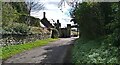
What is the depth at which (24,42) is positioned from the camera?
93.8 feet

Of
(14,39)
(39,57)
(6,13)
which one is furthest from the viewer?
(14,39)

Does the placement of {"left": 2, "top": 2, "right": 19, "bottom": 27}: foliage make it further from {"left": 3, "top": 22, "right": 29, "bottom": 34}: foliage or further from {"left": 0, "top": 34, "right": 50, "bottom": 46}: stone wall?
{"left": 0, "top": 34, "right": 50, "bottom": 46}: stone wall

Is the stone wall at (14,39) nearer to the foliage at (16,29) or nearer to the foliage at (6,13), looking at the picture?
the foliage at (16,29)

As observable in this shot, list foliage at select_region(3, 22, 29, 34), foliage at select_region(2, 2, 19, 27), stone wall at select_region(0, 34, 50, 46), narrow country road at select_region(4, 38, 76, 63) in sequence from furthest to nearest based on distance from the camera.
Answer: foliage at select_region(3, 22, 29, 34)
stone wall at select_region(0, 34, 50, 46)
foliage at select_region(2, 2, 19, 27)
narrow country road at select_region(4, 38, 76, 63)

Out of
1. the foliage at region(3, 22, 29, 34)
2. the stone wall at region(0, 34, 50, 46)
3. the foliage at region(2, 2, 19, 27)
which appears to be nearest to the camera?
the foliage at region(2, 2, 19, 27)

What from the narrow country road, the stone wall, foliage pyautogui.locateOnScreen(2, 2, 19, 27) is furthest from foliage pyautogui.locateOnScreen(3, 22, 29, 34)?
the narrow country road

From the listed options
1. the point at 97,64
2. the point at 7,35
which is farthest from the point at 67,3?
the point at 7,35

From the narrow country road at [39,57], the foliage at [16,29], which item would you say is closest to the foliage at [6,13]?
the foliage at [16,29]

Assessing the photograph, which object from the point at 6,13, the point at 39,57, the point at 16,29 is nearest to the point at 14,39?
the point at 16,29

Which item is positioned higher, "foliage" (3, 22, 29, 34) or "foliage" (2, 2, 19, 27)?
"foliage" (2, 2, 19, 27)

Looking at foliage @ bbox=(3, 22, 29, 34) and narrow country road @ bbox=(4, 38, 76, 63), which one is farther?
foliage @ bbox=(3, 22, 29, 34)

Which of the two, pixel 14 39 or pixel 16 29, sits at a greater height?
pixel 16 29

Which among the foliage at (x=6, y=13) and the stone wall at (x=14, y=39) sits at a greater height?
the foliage at (x=6, y=13)

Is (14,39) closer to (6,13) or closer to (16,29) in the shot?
(16,29)
